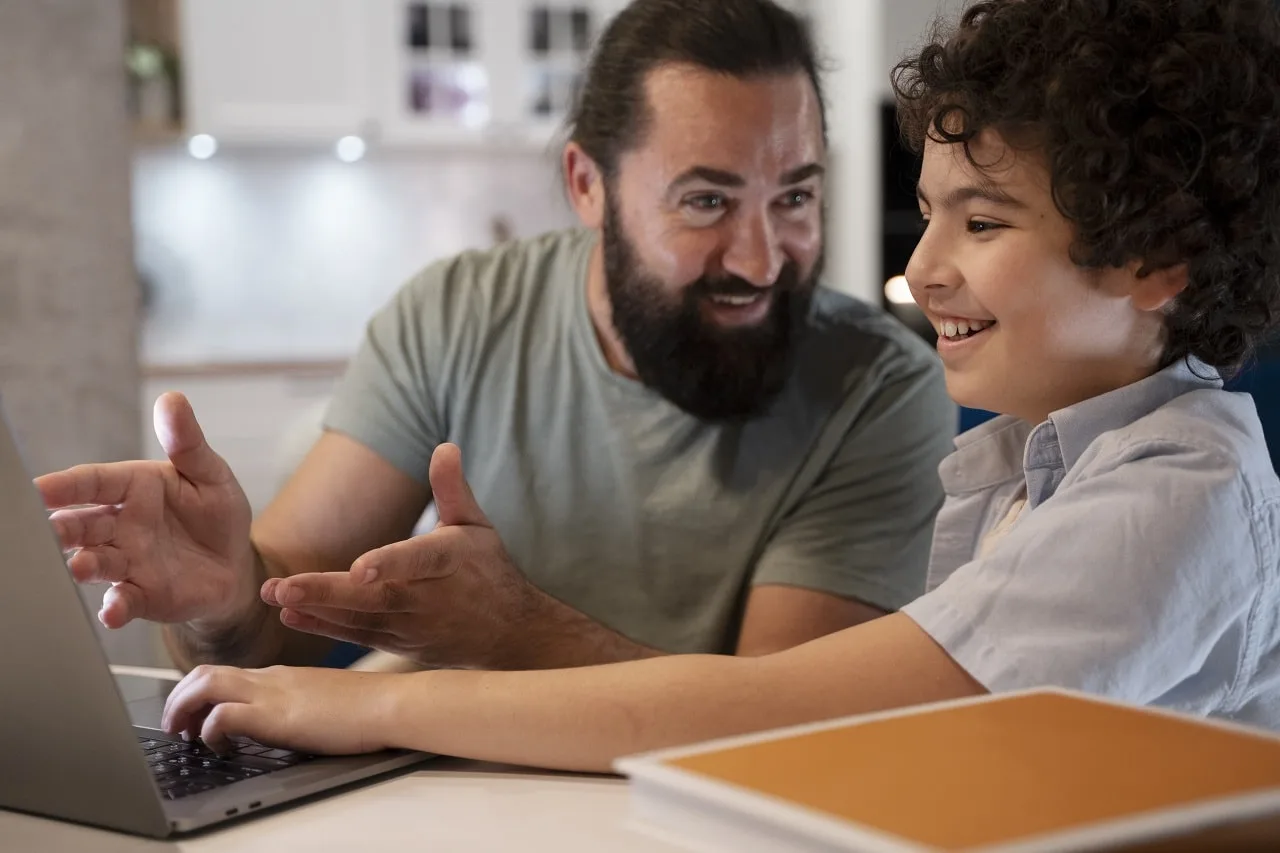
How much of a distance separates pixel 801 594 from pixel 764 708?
2.16 feet

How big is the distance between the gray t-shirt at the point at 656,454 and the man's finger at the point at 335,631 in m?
0.54

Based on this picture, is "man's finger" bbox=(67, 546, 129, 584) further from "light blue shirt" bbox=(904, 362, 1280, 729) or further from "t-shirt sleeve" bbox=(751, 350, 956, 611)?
"t-shirt sleeve" bbox=(751, 350, 956, 611)

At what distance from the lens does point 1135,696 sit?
835 mm

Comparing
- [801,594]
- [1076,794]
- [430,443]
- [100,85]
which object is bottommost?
[801,594]

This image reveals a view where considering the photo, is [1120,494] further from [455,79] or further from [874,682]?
[455,79]

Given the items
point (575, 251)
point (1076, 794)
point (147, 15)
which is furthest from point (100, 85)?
point (147, 15)

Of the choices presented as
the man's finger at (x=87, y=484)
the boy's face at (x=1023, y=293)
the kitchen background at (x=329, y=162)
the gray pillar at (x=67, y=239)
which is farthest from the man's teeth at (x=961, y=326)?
the kitchen background at (x=329, y=162)

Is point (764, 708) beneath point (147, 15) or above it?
beneath

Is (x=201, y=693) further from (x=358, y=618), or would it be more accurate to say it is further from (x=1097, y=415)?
(x=1097, y=415)

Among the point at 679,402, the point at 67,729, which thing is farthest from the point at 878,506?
the point at 67,729

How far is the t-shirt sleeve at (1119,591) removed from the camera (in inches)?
32.8

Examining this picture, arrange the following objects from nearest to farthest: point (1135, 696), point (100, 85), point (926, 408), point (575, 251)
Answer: point (1135, 696) < point (926, 408) < point (575, 251) < point (100, 85)

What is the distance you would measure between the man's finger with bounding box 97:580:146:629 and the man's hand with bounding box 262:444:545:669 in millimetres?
121

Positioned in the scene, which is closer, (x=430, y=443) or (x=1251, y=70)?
(x=1251, y=70)
